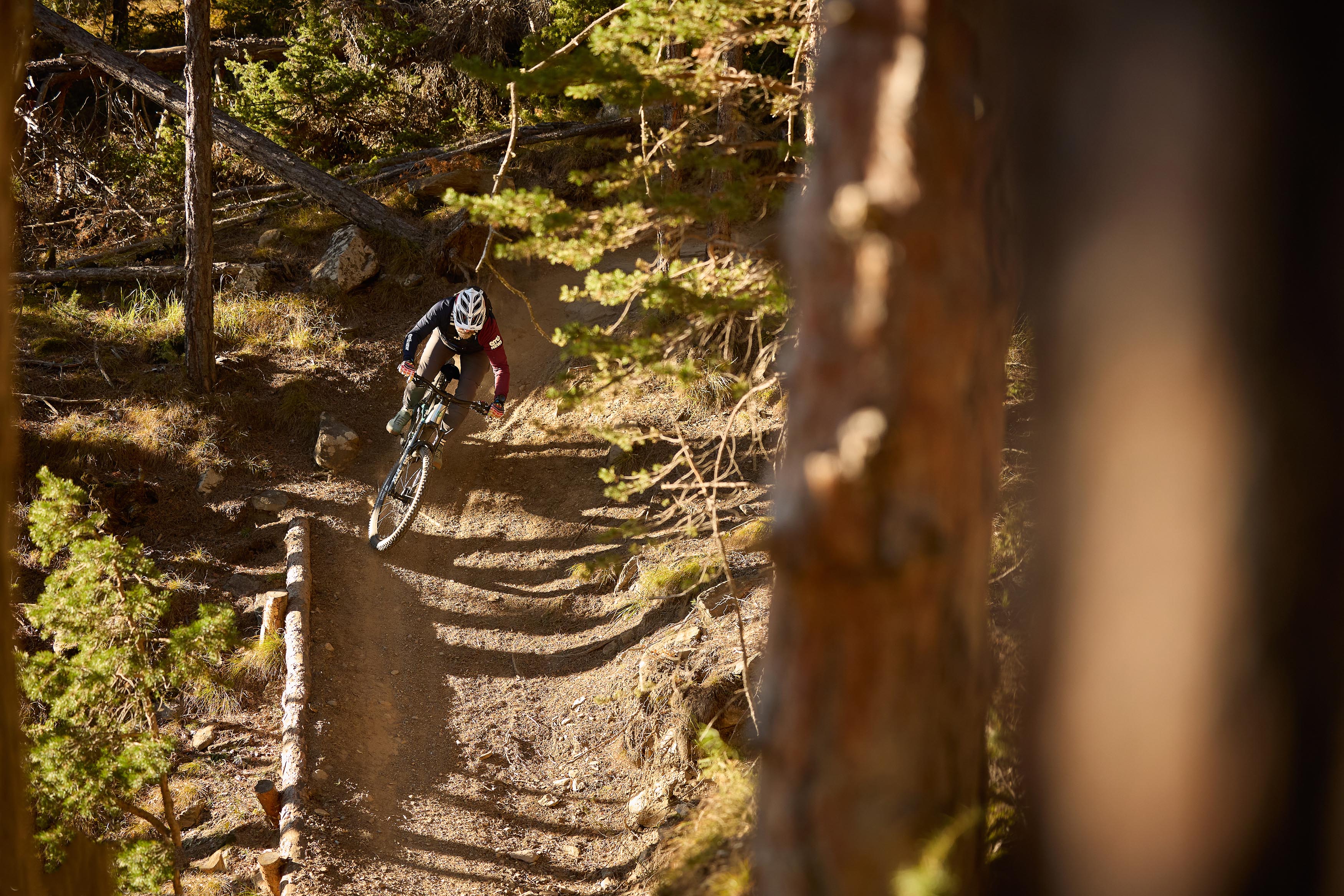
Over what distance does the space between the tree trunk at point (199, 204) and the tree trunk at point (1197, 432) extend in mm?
9628

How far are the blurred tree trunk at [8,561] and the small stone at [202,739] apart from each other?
3903mm

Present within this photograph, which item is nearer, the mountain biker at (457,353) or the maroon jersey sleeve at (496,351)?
the mountain biker at (457,353)

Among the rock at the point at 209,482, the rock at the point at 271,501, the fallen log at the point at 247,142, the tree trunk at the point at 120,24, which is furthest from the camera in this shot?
the tree trunk at the point at 120,24

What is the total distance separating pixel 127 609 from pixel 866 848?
4.07m

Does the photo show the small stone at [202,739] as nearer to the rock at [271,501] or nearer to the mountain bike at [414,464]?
the mountain bike at [414,464]

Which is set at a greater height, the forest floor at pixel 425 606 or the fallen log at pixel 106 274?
the fallen log at pixel 106 274

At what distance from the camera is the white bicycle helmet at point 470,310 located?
7.20 meters

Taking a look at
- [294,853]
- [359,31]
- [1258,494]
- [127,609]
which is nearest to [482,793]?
[294,853]

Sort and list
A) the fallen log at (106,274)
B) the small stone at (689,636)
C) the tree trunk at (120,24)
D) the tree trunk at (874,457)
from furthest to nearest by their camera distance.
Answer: the tree trunk at (120,24)
the fallen log at (106,274)
the small stone at (689,636)
the tree trunk at (874,457)

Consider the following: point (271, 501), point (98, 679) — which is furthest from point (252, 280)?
point (98, 679)

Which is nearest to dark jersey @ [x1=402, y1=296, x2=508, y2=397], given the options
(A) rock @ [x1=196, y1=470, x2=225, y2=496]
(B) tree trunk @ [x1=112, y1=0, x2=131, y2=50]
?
(A) rock @ [x1=196, y1=470, x2=225, y2=496]

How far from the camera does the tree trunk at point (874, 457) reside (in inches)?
79.4

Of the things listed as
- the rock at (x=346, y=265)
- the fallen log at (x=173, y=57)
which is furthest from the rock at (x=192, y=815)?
the rock at (x=346, y=265)

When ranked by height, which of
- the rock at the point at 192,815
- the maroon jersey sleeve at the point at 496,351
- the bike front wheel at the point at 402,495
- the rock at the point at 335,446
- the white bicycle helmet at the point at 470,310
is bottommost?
the rock at the point at 192,815
